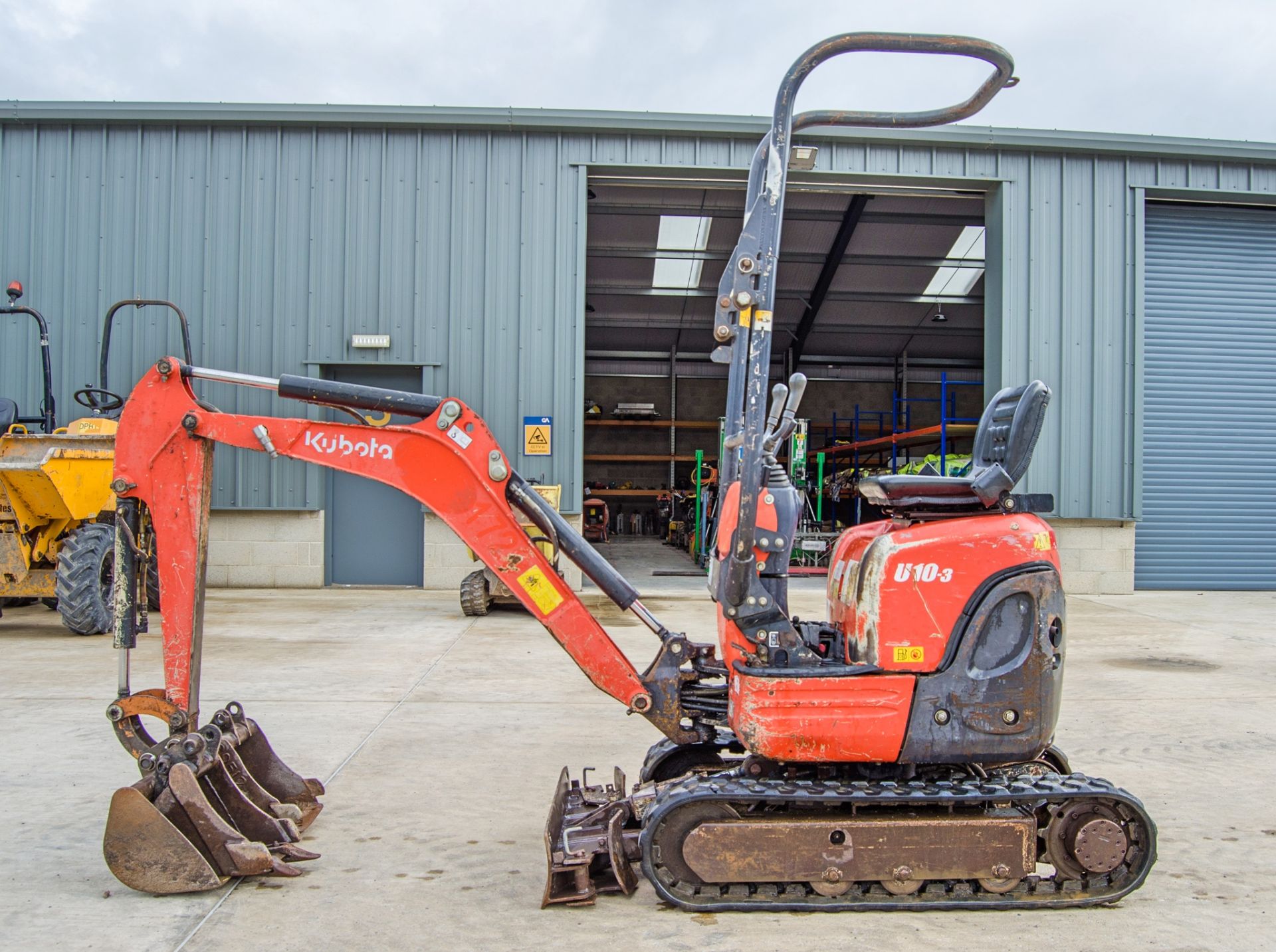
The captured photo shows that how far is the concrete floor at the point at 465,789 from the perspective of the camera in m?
3.08

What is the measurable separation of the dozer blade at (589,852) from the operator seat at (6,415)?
8732 millimetres

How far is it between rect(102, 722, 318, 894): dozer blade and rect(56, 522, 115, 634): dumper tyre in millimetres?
5647

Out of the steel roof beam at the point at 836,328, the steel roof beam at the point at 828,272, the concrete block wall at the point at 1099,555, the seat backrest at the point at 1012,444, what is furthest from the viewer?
the steel roof beam at the point at 836,328

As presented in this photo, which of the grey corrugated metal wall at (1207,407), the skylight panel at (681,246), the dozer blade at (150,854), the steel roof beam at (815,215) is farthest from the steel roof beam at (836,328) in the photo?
the dozer blade at (150,854)

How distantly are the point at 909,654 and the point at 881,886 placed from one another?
0.82 metres

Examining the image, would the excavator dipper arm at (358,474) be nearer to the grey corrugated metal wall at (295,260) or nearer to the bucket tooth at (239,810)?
the bucket tooth at (239,810)

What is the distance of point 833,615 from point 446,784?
2062mm

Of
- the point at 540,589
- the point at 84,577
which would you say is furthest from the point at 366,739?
the point at 84,577

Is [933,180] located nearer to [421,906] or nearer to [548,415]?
[548,415]

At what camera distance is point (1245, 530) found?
13.8m

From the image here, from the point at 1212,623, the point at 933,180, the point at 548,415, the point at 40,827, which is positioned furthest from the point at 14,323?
the point at 1212,623

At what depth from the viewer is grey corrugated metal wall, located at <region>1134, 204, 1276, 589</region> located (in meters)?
13.6

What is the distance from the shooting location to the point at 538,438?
12438 millimetres

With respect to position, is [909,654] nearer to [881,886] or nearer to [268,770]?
[881,886]
